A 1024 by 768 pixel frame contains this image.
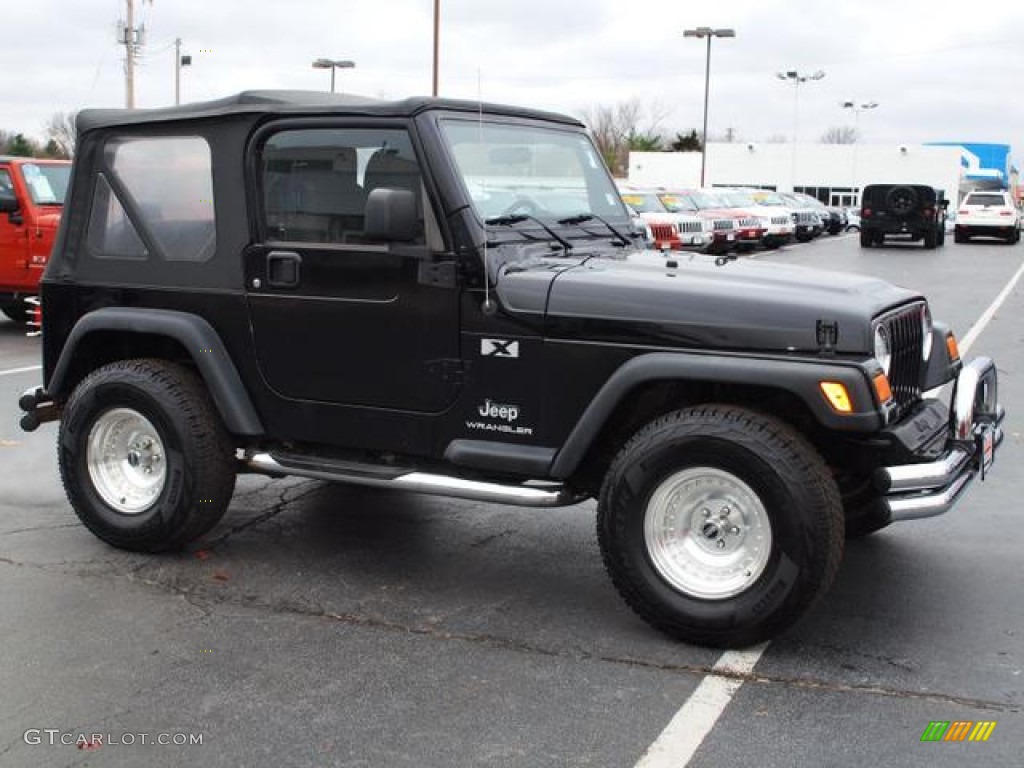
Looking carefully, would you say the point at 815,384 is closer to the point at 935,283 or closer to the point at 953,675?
the point at 953,675

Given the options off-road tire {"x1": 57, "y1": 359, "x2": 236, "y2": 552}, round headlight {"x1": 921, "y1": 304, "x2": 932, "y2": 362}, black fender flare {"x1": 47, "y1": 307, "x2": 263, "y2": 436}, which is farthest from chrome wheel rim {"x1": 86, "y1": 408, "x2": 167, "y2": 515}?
round headlight {"x1": 921, "y1": 304, "x2": 932, "y2": 362}

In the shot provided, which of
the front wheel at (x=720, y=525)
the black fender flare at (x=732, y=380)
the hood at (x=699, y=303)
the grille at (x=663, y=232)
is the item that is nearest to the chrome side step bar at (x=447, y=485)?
the black fender flare at (x=732, y=380)

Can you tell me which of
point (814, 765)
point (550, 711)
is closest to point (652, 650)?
point (550, 711)

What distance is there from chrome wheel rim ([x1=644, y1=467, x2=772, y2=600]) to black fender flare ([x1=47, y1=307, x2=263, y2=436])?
73.5 inches

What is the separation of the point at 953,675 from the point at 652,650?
104 centimetres

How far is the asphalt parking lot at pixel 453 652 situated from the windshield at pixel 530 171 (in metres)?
1.61

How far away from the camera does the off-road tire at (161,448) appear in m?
5.19

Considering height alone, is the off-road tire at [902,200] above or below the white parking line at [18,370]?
above

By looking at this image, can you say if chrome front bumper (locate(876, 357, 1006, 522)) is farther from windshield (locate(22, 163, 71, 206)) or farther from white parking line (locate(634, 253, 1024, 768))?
windshield (locate(22, 163, 71, 206))

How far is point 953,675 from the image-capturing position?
13.3ft

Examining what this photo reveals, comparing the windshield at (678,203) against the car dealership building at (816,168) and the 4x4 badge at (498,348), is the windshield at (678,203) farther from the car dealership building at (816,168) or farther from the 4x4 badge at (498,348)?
the car dealership building at (816,168)

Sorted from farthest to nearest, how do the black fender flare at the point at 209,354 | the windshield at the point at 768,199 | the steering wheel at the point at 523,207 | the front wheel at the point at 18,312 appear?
the windshield at the point at 768,199 → the front wheel at the point at 18,312 → the black fender flare at the point at 209,354 → the steering wheel at the point at 523,207

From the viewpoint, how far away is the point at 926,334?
4.87 m

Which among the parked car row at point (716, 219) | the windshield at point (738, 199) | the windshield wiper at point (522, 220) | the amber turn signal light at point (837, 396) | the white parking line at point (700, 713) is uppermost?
the windshield at point (738, 199)
